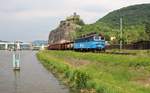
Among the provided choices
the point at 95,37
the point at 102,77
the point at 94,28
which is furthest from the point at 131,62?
the point at 94,28

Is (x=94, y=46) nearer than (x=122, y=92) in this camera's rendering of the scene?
No

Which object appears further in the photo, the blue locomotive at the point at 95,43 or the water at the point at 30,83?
the blue locomotive at the point at 95,43

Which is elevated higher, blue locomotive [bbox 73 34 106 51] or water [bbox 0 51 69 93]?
blue locomotive [bbox 73 34 106 51]

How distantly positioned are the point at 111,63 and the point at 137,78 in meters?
11.6

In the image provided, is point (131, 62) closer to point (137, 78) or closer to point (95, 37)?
point (137, 78)

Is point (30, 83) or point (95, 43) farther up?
point (95, 43)

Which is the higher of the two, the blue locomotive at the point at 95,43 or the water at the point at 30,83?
the blue locomotive at the point at 95,43

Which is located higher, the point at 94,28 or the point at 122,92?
the point at 94,28

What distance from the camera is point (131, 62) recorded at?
33375mm

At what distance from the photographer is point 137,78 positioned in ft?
89.8

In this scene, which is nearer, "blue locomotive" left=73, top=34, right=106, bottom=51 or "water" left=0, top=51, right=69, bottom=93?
"water" left=0, top=51, right=69, bottom=93

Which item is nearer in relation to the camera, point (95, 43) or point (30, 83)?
point (30, 83)

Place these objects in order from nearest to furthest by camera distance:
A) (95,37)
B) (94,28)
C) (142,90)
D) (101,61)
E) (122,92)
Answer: (122,92), (142,90), (101,61), (95,37), (94,28)

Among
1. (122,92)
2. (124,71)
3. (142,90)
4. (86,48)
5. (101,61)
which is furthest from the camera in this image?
(86,48)
